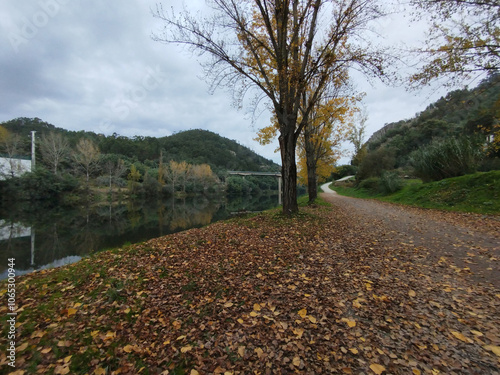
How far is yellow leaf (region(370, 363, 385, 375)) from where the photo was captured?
229cm

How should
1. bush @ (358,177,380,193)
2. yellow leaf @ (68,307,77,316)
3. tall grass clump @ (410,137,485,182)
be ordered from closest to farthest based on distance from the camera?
yellow leaf @ (68,307,77,316) → tall grass clump @ (410,137,485,182) → bush @ (358,177,380,193)

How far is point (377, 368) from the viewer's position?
7.68ft

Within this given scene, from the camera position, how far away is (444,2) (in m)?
8.23

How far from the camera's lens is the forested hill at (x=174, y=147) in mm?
73312

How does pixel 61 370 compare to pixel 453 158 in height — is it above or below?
below

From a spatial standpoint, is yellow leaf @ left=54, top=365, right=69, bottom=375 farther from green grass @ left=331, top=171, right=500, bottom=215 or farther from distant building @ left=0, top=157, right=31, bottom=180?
distant building @ left=0, top=157, right=31, bottom=180

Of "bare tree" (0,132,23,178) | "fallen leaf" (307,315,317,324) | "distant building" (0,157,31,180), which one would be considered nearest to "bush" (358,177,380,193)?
"fallen leaf" (307,315,317,324)

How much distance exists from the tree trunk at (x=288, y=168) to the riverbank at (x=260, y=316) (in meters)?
4.13

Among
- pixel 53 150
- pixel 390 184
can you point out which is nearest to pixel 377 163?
pixel 390 184

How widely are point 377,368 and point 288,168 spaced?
24.3 ft

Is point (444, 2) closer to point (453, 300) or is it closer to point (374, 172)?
point (453, 300)

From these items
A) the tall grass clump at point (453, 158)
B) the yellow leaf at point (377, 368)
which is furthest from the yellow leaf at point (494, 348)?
the tall grass clump at point (453, 158)

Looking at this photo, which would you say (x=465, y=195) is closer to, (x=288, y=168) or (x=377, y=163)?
(x=288, y=168)

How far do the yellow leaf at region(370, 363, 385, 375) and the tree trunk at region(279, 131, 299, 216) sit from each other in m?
7.18
